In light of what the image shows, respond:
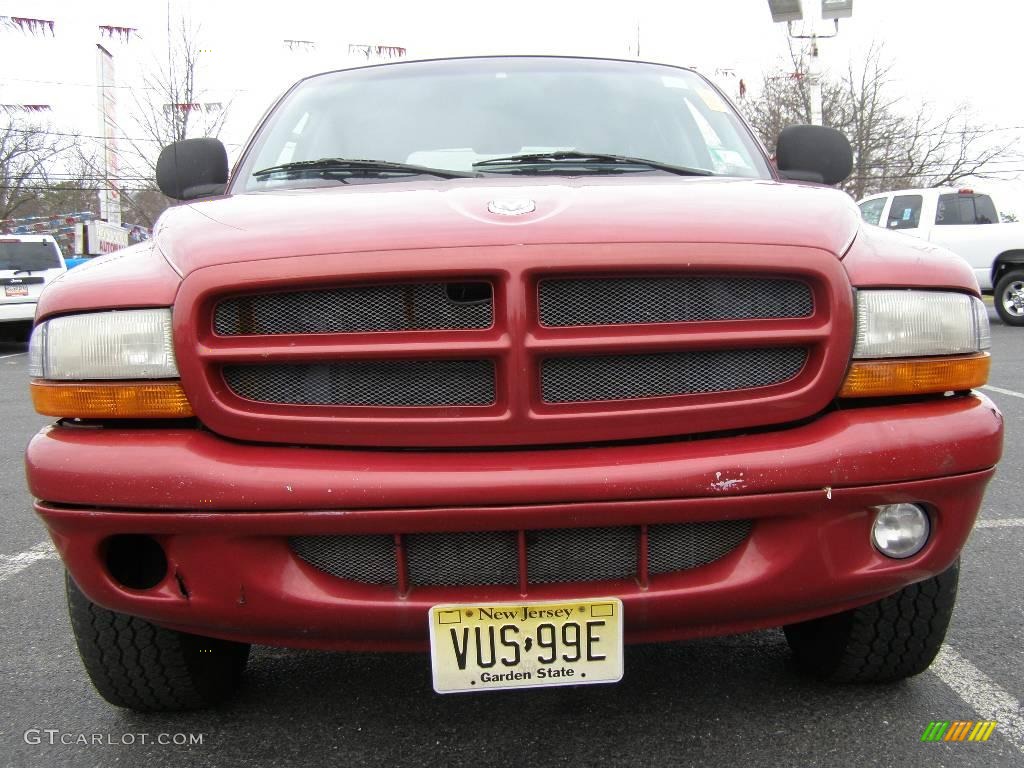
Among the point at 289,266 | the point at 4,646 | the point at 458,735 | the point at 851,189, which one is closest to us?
the point at 289,266

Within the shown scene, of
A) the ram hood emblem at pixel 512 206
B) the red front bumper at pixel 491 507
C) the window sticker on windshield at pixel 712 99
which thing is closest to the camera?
the red front bumper at pixel 491 507

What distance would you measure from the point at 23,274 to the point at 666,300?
46.8 ft

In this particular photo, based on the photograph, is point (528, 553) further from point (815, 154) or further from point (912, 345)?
point (815, 154)

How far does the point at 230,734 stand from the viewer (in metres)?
2.19

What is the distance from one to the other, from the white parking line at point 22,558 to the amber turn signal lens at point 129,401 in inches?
79.1

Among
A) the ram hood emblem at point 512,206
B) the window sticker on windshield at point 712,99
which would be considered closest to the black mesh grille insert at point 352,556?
the ram hood emblem at point 512,206

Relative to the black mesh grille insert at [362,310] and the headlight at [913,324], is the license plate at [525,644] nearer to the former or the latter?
the black mesh grille insert at [362,310]

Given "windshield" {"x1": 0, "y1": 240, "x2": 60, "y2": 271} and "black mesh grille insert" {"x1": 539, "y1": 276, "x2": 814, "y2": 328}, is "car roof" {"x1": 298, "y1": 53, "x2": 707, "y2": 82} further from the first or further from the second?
"windshield" {"x1": 0, "y1": 240, "x2": 60, "y2": 271}

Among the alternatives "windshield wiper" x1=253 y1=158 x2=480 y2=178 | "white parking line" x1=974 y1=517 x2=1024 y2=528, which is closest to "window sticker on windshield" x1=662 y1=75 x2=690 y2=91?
"windshield wiper" x1=253 y1=158 x2=480 y2=178

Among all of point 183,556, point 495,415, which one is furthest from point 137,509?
point 495,415

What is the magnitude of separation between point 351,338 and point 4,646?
1813 mm

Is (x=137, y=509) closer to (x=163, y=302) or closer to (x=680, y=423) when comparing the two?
(x=163, y=302)

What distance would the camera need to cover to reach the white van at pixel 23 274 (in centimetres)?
1365

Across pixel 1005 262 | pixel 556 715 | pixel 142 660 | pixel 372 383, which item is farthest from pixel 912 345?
pixel 1005 262
